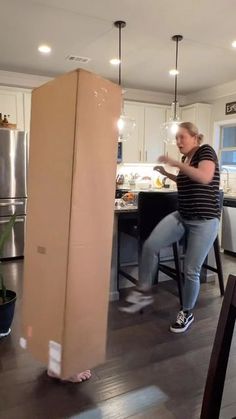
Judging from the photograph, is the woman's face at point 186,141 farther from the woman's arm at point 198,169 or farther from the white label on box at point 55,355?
the white label on box at point 55,355

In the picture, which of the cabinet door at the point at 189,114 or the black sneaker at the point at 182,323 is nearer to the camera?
the black sneaker at the point at 182,323

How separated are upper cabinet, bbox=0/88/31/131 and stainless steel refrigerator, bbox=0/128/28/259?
56 cm

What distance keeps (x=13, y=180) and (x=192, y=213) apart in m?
2.66

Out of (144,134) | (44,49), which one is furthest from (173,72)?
(44,49)

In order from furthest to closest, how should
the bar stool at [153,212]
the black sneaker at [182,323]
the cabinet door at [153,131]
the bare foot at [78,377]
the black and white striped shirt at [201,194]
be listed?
the cabinet door at [153,131]
the bar stool at [153,212]
the black sneaker at [182,323]
the black and white striped shirt at [201,194]
the bare foot at [78,377]

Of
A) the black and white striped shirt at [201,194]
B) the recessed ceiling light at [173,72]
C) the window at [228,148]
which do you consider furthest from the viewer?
the window at [228,148]

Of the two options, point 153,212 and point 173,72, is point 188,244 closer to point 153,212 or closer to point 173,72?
point 153,212

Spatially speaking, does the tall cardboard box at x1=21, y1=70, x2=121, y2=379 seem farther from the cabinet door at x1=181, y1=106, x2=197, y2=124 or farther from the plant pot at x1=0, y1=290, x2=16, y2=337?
the cabinet door at x1=181, y1=106, x2=197, y2=124

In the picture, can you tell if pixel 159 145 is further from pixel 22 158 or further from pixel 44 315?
pixel 44 315

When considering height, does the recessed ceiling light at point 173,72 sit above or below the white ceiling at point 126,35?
above

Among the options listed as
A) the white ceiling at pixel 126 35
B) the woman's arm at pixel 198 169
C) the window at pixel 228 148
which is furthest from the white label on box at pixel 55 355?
the window at pixel 228 148

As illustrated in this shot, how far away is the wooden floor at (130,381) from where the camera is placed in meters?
1.51

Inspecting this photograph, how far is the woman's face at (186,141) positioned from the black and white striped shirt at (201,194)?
0.10m

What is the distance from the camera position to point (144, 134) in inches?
218
